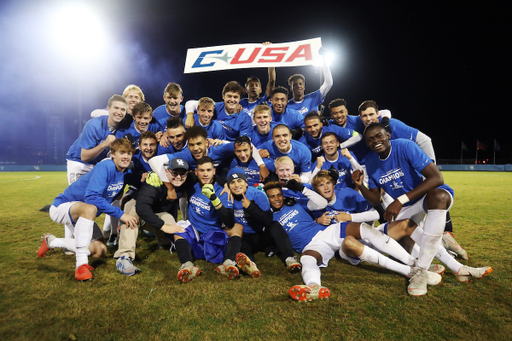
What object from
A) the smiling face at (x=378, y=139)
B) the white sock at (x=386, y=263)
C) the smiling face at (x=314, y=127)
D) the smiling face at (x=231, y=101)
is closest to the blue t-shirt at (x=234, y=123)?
the smiling face at (x=231, y=101)

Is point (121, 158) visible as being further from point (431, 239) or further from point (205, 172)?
point (431, 239)

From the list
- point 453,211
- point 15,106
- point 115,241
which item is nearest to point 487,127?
point 453,211

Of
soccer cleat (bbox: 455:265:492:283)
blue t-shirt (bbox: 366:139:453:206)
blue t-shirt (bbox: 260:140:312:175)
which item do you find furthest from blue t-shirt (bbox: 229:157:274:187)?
soccer cleat (bbox: 455:265:492:283)

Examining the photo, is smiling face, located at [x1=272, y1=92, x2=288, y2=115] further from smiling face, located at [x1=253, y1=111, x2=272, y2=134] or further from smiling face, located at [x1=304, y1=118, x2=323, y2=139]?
smiling face, located at [x1=304, y1=118, x2=323, y2=139]

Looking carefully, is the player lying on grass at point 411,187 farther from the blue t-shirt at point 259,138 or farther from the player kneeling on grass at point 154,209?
the player kneeling on grass at point 154,209

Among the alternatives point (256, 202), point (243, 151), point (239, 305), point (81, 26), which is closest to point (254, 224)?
point (256, 202)

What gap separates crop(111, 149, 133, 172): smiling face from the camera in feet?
14.0

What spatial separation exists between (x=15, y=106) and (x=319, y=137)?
264ft

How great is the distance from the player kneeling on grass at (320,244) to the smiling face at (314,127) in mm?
1524

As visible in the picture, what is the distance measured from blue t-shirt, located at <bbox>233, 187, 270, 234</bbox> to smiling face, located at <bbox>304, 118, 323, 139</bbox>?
1838mm

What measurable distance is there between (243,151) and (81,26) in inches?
1307

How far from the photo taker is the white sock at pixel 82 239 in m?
3.79

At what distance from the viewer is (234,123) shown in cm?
612

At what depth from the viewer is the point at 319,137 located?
5.59m
